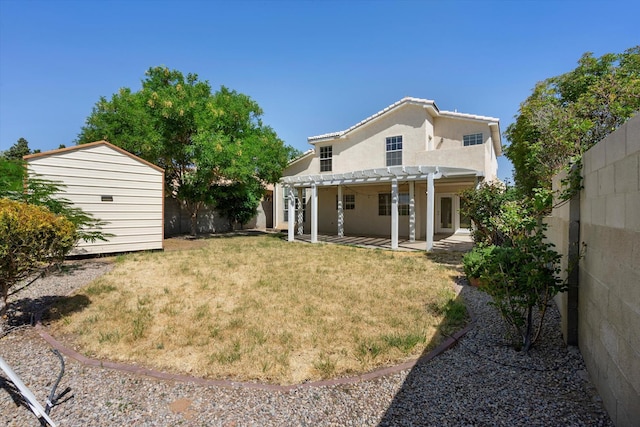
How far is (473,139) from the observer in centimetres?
1666

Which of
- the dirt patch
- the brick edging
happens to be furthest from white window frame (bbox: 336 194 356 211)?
the brick edging

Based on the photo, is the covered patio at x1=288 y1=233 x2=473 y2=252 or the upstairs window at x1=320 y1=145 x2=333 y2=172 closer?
the covered patio at x1=288 y1=233 x2=473 y2=252

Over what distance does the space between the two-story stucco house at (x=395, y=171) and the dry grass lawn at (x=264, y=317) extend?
5513mm

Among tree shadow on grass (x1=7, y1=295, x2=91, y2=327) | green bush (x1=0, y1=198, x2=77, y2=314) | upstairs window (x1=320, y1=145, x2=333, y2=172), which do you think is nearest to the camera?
green bush (x1=0, y1=198, x2=77, y2=314)

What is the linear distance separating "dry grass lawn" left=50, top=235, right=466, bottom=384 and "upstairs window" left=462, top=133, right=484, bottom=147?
9.36m

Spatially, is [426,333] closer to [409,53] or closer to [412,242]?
[412,242]

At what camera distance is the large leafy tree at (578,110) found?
10.1 meters

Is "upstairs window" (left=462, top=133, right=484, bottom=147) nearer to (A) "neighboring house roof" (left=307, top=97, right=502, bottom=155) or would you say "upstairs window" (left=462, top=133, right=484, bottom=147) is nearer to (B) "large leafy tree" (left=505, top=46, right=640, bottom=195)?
(A) "neighboring house roof" (left=307, top=97, right=502, bottom=155)

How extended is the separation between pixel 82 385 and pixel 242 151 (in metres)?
13.3

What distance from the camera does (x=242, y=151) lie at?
15.7 meters

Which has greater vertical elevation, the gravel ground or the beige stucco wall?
the beige stucco wall

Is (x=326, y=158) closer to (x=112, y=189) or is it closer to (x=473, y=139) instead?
(x=473, y=139)

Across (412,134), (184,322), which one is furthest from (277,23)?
(184,322)

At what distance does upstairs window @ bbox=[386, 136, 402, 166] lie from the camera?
17.4 meters
